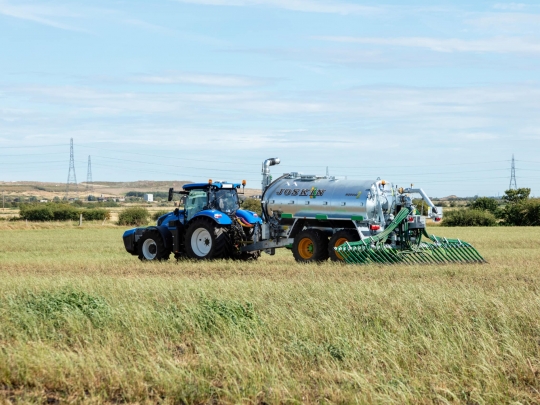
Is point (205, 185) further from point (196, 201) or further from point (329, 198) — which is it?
point (329, 198)

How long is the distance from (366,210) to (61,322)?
11.3m

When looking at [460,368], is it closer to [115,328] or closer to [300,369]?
[300,369]

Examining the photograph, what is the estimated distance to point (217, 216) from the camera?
19547mm

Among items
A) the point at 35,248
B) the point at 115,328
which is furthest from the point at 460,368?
the point at 35,248

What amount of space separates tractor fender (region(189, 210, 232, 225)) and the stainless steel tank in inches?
70.2

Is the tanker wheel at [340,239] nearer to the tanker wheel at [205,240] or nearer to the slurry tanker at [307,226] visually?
the slurry tanker at [307,226]

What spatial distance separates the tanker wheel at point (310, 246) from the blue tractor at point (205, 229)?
1141 millimetres

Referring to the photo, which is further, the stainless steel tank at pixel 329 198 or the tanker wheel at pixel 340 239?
the stainless steel tank at pixel 329 198

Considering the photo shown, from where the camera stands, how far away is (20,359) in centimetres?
750

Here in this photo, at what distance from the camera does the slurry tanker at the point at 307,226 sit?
766 inches

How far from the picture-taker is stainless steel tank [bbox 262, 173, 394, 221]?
19.8 m

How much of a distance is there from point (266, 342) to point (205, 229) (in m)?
11.6

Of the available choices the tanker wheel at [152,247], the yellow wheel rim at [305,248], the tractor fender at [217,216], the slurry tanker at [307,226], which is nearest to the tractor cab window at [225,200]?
the slurry tanker at [307,226]

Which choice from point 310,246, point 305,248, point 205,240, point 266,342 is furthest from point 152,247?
point 266,342
